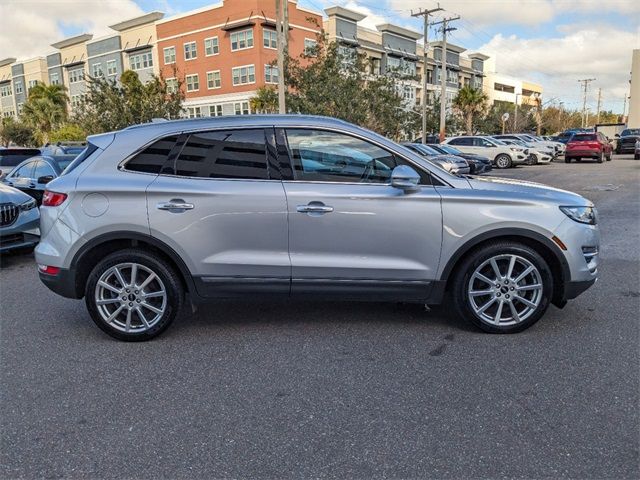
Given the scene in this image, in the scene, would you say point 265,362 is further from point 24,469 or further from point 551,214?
point 551,214

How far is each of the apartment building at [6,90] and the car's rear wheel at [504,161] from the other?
7936 cm

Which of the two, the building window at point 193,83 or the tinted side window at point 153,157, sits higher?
the building window at point 193,83

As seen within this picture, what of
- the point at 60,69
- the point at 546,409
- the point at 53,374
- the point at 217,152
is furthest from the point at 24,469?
the point at 60,69

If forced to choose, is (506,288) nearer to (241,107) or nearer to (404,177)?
(404,177)

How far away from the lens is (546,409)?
3096 millimetres

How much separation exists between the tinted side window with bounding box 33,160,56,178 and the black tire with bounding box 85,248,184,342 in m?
6.70

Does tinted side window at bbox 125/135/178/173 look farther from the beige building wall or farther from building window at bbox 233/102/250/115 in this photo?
the beige building wall

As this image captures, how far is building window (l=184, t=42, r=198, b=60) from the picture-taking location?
53.6 m

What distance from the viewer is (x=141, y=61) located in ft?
194

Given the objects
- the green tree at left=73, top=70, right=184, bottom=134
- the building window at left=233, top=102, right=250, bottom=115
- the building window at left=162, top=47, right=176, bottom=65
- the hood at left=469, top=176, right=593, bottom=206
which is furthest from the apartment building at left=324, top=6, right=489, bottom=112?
the hood at left=469, top=176, right=593, bottom=206

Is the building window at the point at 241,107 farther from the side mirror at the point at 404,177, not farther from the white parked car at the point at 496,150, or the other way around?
the side mirror at the point at 404,177

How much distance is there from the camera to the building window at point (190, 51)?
5360 centimetres

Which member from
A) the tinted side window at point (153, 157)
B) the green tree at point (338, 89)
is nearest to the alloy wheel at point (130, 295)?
the tinted side window at point (153, 157)

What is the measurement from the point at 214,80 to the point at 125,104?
29007 millimetres
